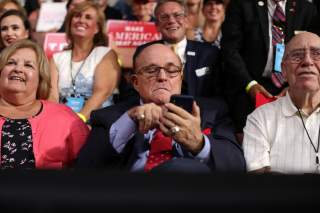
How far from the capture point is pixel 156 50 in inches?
91.3

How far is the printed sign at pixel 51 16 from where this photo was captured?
4.81m

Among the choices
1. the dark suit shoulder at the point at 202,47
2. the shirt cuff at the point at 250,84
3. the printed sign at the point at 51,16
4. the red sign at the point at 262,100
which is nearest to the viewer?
the red sign at the point at 262,100

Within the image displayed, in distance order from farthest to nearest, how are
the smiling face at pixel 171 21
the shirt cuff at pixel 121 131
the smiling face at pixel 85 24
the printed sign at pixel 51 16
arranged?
the printed sign at pixel 51 16, the smiling face at pixel 85 24, the smiling face at pixel 171 21, the shirt cuff at pixel 121 131

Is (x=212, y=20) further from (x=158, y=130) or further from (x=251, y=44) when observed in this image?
(x=158, y=130)

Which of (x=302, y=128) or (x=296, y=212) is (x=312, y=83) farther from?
(x=296, y=212)

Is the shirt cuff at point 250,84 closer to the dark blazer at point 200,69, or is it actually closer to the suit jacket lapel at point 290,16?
the dark blazer at point 200,69

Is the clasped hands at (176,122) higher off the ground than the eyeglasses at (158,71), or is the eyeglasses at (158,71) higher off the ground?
the eyeglasses at (158,71)

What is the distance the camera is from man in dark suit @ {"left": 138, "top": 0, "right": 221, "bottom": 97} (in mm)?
3174

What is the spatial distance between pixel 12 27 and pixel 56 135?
68.3 inches

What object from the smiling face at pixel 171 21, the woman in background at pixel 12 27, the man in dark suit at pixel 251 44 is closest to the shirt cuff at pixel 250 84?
the man in dark suit at pixel 251 44

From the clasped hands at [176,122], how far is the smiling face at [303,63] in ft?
2.03

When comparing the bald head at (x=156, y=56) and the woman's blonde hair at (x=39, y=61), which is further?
the woman's blonde hair at (x=39, y=61)

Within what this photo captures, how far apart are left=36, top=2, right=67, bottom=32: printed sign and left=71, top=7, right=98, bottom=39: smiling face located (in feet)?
3.51

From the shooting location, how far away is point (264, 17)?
321 cm
